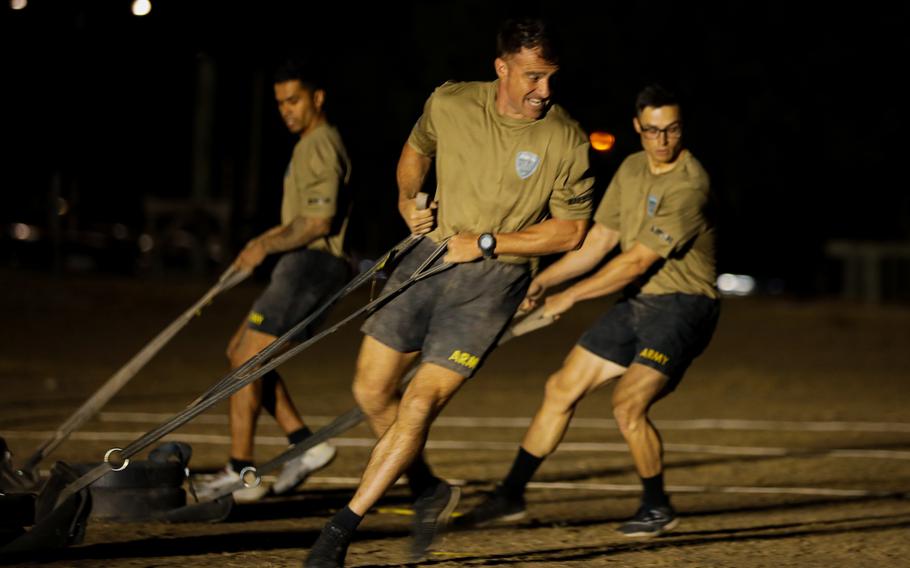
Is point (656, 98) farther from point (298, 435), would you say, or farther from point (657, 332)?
point (298, 435)

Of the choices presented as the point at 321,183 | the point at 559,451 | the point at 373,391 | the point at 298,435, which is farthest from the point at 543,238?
the point at 559,451

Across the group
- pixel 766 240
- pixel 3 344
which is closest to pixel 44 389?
pixel 3 344

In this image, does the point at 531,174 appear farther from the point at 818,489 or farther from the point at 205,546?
the point at 818,489

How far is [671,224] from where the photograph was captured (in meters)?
8.30

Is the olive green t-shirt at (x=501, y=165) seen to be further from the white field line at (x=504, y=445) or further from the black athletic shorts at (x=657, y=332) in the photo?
the white field line at (x=504, y=445)

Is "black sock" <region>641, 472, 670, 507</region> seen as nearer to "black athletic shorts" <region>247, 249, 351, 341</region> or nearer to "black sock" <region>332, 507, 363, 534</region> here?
"black athletic shorts" <region>247, 249, 351, 341</region>

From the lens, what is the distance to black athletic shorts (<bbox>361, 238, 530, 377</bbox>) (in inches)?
276

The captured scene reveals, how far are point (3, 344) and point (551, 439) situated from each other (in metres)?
11.8

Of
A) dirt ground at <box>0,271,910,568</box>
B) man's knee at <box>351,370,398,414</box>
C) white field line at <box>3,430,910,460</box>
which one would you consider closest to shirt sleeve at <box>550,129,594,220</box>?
man's knee at <box>351,370,398,414</box>

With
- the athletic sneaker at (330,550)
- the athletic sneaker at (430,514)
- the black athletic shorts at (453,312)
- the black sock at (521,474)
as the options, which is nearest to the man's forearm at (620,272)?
the black sock at (521,474)

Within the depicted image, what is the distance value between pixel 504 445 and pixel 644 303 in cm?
313

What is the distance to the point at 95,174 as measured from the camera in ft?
165

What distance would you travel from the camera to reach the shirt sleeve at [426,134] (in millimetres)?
7135

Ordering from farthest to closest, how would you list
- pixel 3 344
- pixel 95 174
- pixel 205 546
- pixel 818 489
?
pixel 95 174 < pixel 3 344 < pixel 818 489 < pixel 205 546
